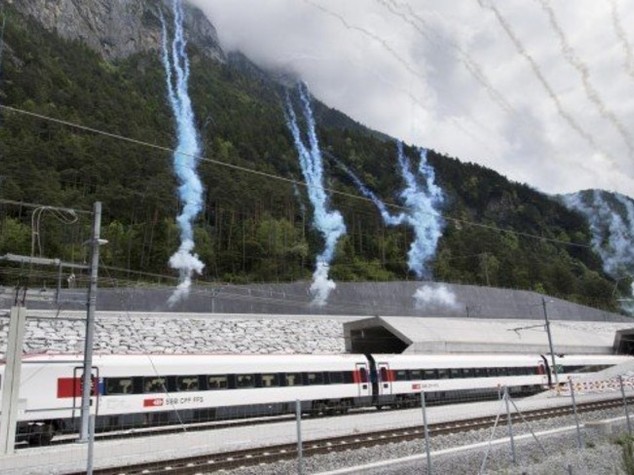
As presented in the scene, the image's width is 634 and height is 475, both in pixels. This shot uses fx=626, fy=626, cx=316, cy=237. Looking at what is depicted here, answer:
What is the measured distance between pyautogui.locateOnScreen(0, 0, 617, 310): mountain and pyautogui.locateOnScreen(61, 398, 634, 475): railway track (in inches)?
971

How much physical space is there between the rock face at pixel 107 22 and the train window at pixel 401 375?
436 feet

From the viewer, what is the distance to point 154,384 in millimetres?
25500

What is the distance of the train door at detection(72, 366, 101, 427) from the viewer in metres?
23.5

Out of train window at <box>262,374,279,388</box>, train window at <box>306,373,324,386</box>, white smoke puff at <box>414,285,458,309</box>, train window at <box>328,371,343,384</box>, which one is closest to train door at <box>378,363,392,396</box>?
train window at <box>328,371,343,384</box>

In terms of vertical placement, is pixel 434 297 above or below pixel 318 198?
below

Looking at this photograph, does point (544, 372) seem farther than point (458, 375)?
Yes

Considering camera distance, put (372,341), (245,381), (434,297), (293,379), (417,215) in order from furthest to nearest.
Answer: (417,215)
(434,297)
(372,341)
(293,379)
(245,381)

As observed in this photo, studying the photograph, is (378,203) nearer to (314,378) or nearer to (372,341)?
(372,341)

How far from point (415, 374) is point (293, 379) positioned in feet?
30.1

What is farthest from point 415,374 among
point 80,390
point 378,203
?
point 378,203

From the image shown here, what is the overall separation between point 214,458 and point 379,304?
128ft

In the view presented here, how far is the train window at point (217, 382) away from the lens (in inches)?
1071

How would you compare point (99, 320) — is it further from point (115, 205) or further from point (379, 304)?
point (115, 205)

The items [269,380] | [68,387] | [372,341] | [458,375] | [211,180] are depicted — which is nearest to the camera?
[68,387]
